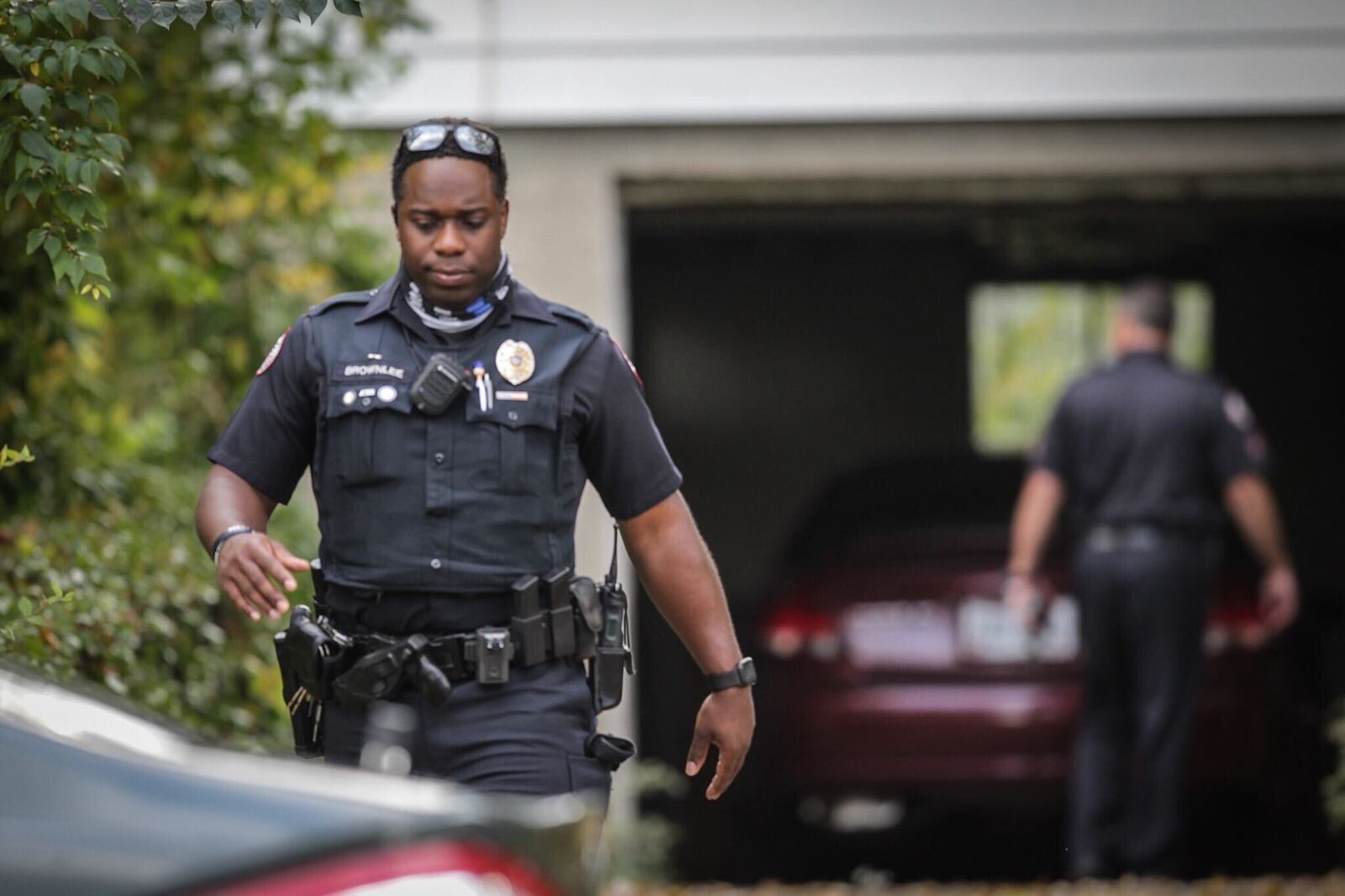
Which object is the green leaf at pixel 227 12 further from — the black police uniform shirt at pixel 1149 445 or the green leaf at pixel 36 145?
the black police uniform shirt at pixel 1149 445

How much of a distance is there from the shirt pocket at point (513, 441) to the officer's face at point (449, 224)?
0.20 m

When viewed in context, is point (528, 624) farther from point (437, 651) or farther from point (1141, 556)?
point (1141, 556)

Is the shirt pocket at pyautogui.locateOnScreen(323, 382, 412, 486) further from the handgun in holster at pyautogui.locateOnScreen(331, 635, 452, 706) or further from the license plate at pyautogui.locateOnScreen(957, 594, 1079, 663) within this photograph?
the license plate at pyautogui.locateOnScreen(957, 594, 1079, 663)

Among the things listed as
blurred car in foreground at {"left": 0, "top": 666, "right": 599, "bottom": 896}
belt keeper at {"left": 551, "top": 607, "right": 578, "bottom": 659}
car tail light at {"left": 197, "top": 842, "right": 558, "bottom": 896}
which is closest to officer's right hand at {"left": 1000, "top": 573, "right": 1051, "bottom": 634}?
belt keeper at {"left": 551, "top": 607, "right": 578, "bottom": 659}

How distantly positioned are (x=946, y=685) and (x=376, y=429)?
12.8 feet

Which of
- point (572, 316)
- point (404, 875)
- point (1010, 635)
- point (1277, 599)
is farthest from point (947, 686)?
point (404, 875)

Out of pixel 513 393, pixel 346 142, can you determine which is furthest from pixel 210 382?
pixel 513 393

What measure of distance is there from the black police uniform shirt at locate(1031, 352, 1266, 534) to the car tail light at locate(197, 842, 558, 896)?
5084 millimetres

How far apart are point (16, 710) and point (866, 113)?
574 cm

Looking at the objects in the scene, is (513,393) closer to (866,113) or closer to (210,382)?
(210,382)

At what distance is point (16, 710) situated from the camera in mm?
2209

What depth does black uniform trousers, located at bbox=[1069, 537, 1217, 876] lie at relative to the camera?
21.9 feet

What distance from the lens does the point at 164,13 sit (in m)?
3.73

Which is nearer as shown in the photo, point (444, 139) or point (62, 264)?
point (444, 139)
